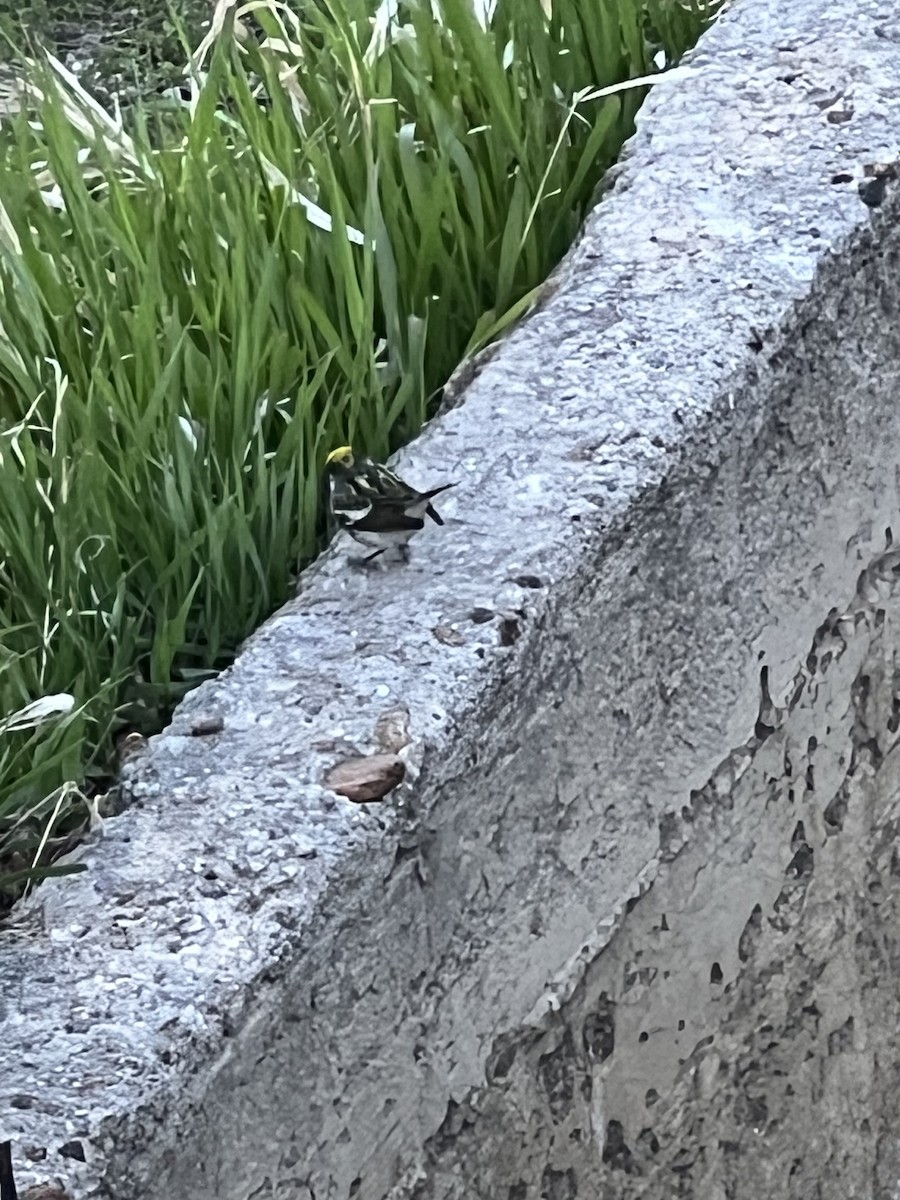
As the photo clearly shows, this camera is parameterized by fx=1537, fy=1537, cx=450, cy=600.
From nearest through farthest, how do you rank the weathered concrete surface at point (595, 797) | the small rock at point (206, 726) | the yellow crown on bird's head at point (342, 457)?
the weathered concrete surface at point (595, 797) → the small rock at point (206, 726) → the yellow crown on bird's head at point (342, 457)

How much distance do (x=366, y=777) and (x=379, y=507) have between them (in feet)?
0.75

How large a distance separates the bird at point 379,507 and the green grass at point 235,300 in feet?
0.11

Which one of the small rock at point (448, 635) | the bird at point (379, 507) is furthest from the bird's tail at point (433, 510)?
the small rock at point (448, 635)

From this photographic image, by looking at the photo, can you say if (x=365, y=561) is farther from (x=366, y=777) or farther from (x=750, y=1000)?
(x=750, y=1000)

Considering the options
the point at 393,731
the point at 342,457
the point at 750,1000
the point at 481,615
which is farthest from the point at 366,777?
the point at 750,1000

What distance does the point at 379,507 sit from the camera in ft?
3.72

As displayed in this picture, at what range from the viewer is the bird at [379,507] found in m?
1.13

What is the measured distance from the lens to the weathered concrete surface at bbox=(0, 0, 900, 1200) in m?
0.94

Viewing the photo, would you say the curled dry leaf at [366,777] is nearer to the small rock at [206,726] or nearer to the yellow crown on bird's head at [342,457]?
the small rock at [206,726]

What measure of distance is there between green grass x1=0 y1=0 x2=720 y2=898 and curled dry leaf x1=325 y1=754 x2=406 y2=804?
0.17 meters

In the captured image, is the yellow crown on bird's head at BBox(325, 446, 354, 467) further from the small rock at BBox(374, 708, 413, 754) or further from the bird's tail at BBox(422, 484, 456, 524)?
the small rock at BBox(374, 708, 413, 754)

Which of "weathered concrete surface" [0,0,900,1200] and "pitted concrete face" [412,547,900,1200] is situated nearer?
"weathered concrete surface" [0,0,900,1200]

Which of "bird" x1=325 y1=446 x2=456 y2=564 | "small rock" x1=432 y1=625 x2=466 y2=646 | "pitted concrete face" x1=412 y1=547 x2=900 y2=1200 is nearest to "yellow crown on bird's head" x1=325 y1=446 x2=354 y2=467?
"bird" x1=325 y1=446 x2=456 y2=564

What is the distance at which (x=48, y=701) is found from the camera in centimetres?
103
